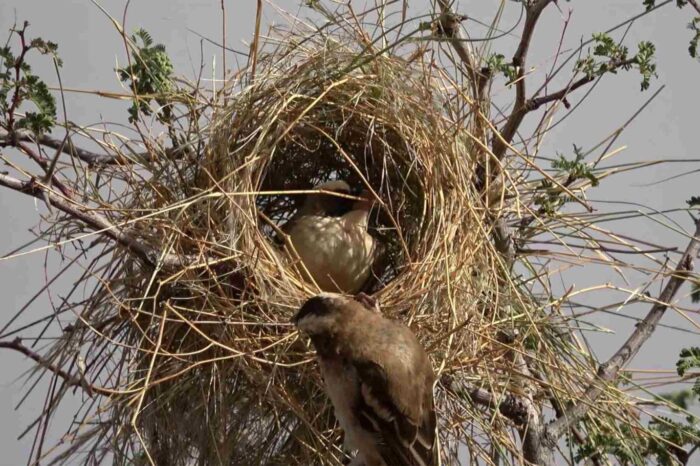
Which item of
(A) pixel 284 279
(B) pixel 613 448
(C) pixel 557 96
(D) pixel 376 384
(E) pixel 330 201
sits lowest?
(B) pixel 613 448

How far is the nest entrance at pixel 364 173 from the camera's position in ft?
8.13

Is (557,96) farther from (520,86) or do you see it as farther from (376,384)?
(376,384)

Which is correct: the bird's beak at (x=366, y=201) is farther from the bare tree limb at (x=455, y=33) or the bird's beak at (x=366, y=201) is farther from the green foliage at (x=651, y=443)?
the green foliage at (x=651, y=443)

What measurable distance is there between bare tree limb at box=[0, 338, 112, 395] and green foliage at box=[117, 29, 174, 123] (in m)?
0.47

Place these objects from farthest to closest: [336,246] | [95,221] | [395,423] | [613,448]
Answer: [336,246] → [613,448] → [95,221] → [395,423]

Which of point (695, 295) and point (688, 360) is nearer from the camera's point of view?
point (688, 360)

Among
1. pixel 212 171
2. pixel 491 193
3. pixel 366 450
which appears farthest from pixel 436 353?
pixel 212 171

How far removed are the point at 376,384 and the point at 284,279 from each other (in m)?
0.32

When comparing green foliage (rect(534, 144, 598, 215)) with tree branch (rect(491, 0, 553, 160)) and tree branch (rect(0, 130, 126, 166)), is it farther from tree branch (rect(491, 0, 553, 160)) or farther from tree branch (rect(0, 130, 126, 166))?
tree branch (rect(0, 130, 126, 166))

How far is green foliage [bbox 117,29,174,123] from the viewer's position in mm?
2332

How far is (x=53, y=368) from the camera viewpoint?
2266mm

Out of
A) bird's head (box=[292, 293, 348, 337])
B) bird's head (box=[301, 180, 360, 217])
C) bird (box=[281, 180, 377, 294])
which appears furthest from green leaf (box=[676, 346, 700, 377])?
bird's head (box=[301, 180, 360, 217])

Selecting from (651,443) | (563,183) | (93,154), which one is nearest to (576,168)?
(563,183)

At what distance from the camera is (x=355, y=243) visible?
8.33 ft
